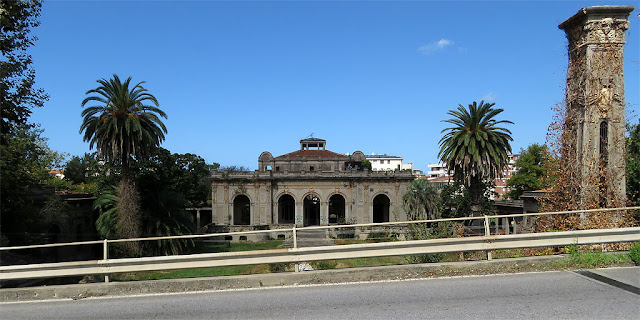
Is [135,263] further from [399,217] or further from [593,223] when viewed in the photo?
[399,217]

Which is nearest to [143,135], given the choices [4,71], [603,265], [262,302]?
[4,71]

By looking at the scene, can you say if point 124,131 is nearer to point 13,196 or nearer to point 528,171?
point 13,196

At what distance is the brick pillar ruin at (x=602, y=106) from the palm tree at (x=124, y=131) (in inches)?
902

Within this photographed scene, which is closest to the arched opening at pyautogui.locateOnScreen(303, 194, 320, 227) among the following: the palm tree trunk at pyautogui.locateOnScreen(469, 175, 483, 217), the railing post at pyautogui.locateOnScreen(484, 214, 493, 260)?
the palm tree trunk at pyautogui.locateOnScreen(469, 175, 483, 217)

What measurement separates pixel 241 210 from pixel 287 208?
6.18 meters

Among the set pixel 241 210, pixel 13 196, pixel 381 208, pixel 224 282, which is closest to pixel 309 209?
pixel 241 210

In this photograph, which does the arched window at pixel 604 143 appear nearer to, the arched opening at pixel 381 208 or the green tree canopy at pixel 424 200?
the green tree canopy at pixel 424 200

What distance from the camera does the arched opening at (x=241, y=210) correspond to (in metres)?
54.0

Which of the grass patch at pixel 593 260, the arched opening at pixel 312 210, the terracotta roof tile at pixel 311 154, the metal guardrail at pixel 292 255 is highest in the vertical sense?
the terracotta roof tile at pixel 311 154

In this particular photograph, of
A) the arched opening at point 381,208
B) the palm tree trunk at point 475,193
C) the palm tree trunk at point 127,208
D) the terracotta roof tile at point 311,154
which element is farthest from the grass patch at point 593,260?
the terracotta roof tile at point 311,154

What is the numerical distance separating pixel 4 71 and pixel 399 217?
43.9 m

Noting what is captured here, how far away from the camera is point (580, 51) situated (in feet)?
34.2

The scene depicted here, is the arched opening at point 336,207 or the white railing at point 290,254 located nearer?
the white railing at point 290,254

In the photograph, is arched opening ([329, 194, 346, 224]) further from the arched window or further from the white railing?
the white railing
